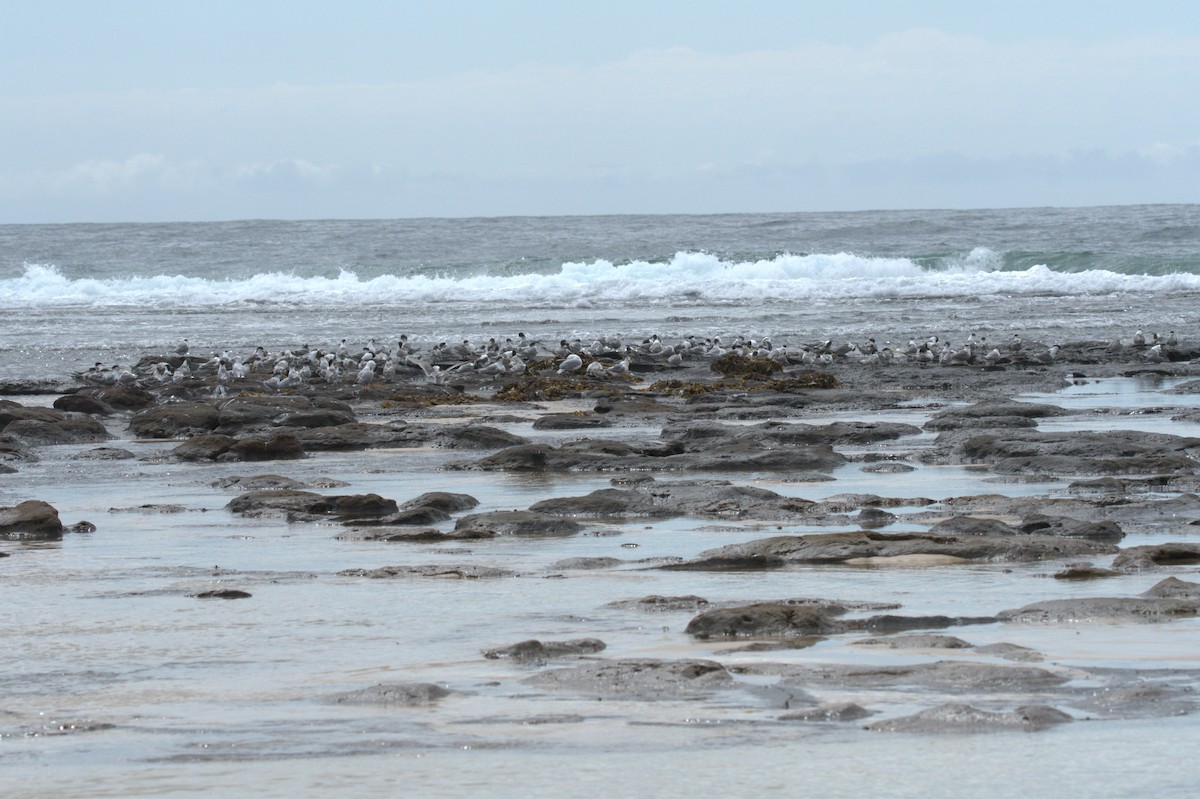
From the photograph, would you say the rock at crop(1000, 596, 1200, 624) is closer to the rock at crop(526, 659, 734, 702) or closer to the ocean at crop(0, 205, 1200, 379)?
the rock at crop(526, 659, 734, 702)

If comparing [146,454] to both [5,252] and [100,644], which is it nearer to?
[100,644]

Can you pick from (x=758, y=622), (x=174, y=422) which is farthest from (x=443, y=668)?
(x=174, y=422)

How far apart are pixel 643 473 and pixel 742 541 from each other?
3128mm

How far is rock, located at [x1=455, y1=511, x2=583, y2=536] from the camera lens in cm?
873

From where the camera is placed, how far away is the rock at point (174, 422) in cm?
1449

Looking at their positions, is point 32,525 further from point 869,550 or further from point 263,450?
point 869,550

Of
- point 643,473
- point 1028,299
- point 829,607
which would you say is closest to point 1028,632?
point 829,607

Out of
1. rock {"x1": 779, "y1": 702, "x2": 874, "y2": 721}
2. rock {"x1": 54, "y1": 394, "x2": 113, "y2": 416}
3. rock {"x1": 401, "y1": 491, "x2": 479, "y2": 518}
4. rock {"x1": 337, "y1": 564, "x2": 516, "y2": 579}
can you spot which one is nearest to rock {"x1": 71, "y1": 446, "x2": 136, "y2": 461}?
rock {"x1": 54, "y1": 394, "x2": 113, "y2": 416}

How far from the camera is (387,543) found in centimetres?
855

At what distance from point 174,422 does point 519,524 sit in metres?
6.66

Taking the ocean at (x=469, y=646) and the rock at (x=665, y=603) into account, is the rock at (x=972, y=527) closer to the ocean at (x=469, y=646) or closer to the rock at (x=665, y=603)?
the ocean at (x=469, y=646)

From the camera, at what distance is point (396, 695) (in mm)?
5066

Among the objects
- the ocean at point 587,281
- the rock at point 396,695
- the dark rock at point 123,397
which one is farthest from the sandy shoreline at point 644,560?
the ocean at point 587,281

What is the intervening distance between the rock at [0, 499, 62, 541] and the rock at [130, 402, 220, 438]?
18.0 ft
